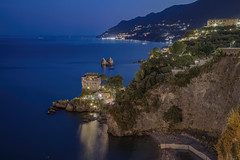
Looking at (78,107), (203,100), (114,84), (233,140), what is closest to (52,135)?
(78,107)

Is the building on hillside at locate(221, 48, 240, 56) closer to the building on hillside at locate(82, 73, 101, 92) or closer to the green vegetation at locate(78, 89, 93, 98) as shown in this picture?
the green vegetation at locate(78, 89, 93, 98)

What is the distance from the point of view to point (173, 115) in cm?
2042

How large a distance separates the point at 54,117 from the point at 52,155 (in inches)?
321

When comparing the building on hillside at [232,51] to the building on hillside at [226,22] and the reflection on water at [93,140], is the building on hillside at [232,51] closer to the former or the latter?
the reflection on water at [93,140]

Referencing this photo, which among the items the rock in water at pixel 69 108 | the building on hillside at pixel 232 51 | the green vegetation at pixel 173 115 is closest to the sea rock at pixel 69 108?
the rock in water at pixel 69 108

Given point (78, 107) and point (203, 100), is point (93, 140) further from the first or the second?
point (203, 100)

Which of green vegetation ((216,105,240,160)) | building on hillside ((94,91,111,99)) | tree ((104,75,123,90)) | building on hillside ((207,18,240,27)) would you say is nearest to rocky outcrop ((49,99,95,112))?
building on hillside ((94,91,111,99))

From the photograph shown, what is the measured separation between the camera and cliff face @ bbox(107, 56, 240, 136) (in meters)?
17.6

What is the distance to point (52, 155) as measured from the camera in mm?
18781

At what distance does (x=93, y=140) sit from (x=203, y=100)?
11.0 metres

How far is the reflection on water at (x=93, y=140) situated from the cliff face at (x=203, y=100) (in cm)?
→ 129

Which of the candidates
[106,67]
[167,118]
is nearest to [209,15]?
[106,67]

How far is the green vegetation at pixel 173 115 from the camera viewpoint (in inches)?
802

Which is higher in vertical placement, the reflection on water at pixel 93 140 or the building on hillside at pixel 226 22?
the building on hillside at pixel 226 22
